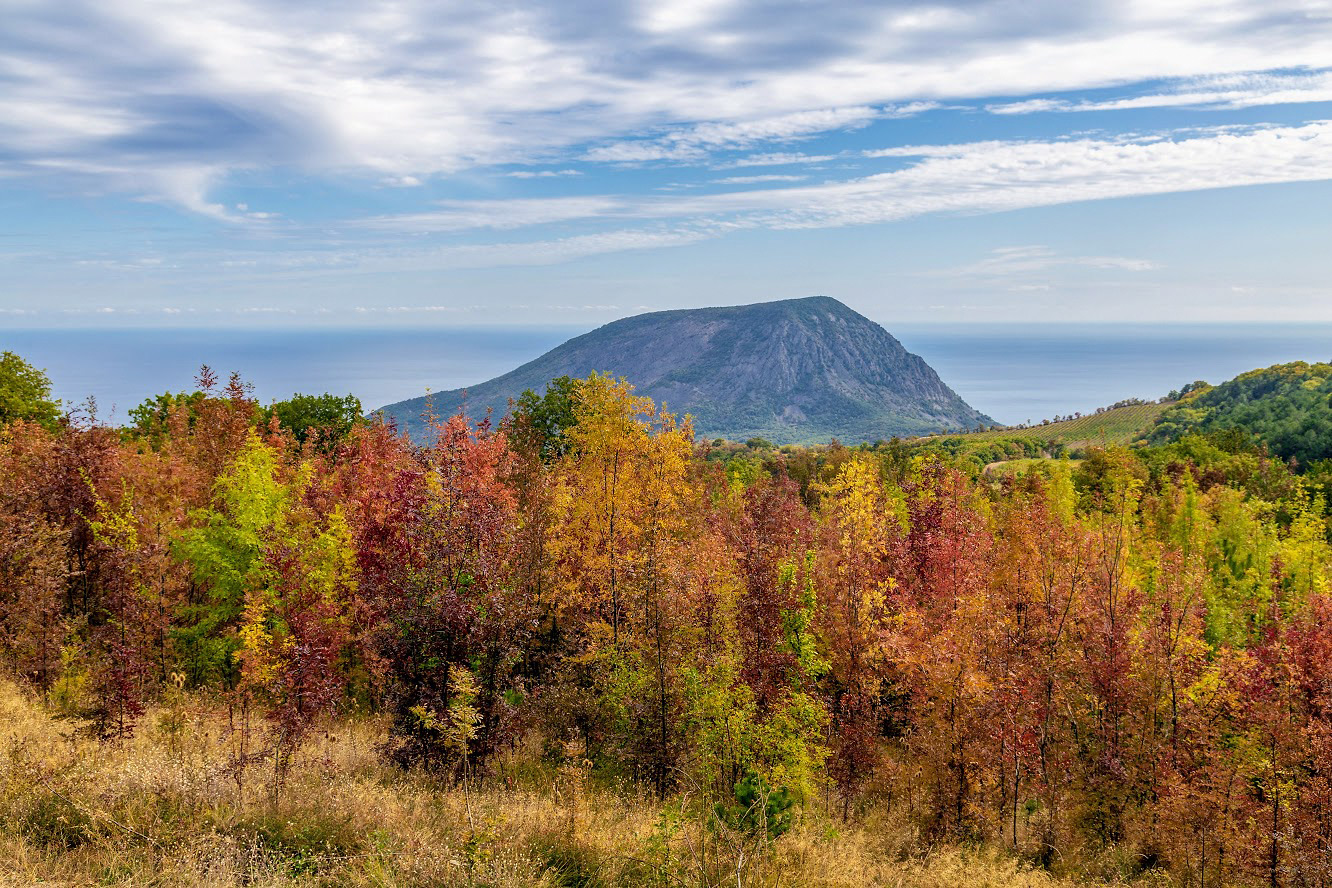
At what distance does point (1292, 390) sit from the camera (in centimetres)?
14238

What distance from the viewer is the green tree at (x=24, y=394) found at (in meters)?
55.6

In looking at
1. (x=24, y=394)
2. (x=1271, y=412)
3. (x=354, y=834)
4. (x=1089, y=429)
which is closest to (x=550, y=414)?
(x=24, y=394)

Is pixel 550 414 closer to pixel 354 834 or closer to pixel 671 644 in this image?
pixel 671 644

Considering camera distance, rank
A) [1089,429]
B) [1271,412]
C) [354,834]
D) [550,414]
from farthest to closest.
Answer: [1089,429] < [1271,412] < [550,414] < [354,834]

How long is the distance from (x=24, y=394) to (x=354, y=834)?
6531 cm

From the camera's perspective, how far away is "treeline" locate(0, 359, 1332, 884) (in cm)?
1540

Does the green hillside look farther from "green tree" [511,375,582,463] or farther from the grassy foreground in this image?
the grassy foreground

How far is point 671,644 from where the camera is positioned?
54.6 feet

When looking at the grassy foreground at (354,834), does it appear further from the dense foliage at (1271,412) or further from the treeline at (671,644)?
the dense foliage at (1271,412)

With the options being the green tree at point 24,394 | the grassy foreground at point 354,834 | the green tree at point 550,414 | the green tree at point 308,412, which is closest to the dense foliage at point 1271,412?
the green tree at point 550,414

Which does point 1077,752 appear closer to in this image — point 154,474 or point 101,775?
point 101,775

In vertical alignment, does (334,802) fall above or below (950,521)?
below

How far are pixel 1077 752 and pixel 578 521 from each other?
1500cm

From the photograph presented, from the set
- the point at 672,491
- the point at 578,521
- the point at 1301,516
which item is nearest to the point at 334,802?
the point at 578,521
